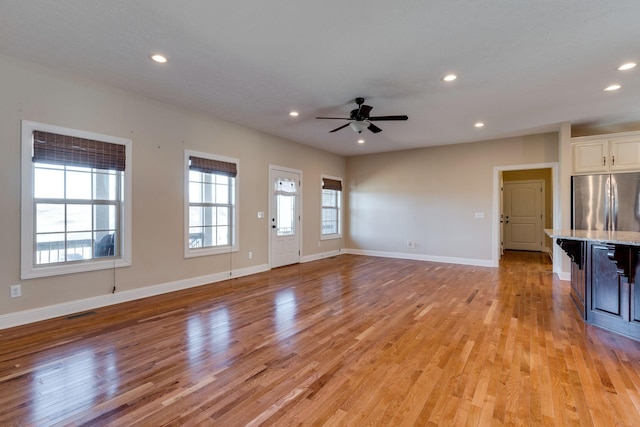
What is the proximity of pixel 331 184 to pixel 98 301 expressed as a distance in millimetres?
5536

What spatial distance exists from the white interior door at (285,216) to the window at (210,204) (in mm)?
1009

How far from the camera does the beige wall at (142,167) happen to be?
3209 millimetres

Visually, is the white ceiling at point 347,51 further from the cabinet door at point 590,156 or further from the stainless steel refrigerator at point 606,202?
the stainless steel refrigerator at point 606,202

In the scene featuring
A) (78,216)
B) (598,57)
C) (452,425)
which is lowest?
(452,425)

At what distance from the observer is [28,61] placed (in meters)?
3.25

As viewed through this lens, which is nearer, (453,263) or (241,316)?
(241,316)

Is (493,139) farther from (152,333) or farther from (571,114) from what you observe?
(152,333)

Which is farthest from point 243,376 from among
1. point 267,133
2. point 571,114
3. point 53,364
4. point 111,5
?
point 571,114

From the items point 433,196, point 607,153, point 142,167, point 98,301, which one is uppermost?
point 607,153

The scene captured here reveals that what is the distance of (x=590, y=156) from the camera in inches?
203

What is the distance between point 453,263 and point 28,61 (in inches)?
304

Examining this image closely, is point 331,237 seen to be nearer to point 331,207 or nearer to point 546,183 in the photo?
point 331,207

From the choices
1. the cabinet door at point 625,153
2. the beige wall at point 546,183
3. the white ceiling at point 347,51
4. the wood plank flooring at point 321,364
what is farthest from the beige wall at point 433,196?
the beige wall at point 546,183

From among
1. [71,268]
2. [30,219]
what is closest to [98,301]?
[71,268]
